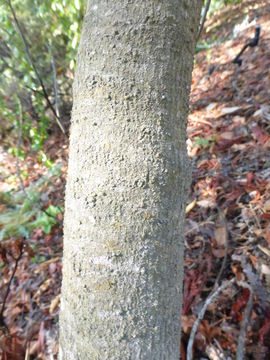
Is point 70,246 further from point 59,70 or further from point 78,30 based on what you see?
point 59,70

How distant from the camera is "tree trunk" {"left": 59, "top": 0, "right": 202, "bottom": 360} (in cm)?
61

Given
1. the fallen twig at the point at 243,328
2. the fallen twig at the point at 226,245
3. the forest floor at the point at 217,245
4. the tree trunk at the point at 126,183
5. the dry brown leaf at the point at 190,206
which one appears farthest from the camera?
the dry brown leaf at the point at 190,206

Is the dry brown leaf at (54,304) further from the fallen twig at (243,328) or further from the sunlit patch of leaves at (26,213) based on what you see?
the fallen twig at (243,328)

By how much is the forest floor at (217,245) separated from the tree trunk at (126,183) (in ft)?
2.04

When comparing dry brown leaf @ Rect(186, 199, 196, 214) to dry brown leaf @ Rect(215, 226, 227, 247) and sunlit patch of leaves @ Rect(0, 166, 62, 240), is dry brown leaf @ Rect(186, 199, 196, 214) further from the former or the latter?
sunlit patch of leaves @ Rect(0, 166, 62, 240)

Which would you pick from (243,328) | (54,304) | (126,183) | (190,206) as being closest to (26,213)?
(54,304)

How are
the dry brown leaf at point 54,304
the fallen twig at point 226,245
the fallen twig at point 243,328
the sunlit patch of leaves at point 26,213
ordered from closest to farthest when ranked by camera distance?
1. the fallen twig at point 243,328
2. the fallen twig at point 226,245
3. the dry brown leaf at point 54,304
4. the sunlit patch of leaves at point 26,213

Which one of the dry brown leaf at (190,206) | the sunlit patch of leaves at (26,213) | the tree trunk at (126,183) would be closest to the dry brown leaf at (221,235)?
the dry brown leaf at (190,206)

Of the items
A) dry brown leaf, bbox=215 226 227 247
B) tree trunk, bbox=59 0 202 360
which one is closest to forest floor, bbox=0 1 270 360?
dry brown leaf, bbox=215 226 227 247

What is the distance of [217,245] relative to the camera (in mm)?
A: 1526

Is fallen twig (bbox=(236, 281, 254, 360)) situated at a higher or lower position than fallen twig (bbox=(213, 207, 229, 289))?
lower

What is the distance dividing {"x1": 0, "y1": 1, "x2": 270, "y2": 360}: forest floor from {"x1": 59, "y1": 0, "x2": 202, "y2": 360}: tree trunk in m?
0.62

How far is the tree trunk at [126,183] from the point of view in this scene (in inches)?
23.9

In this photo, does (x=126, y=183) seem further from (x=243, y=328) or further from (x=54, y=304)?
(x=54, y=304)
